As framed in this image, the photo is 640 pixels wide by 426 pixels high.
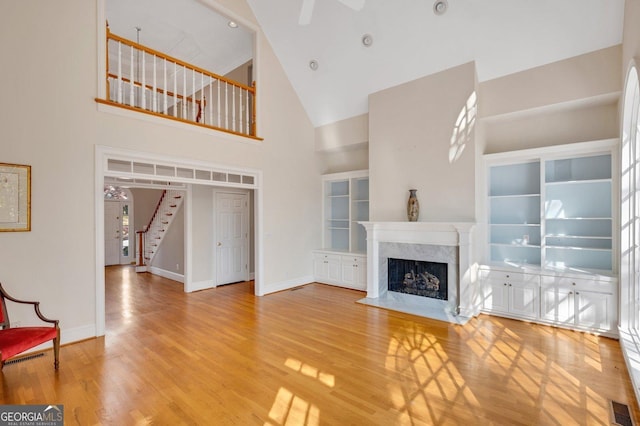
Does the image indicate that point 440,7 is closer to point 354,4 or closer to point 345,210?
point 354,4

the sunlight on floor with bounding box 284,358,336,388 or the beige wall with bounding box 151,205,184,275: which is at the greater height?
the beige wall with bounding box 151,205,184,275

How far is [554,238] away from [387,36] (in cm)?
407

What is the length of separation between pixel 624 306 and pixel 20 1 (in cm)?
769

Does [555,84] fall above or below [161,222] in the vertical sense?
above

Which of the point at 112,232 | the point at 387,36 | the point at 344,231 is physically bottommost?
the point at 112,232

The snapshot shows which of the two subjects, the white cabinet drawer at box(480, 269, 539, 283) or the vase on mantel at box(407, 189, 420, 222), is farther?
the vase on mantel at box(407, 189, 420, 222)

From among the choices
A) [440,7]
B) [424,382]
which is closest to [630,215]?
[424,382]

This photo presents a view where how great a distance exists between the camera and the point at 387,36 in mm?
4922

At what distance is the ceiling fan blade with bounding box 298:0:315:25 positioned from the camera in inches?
199

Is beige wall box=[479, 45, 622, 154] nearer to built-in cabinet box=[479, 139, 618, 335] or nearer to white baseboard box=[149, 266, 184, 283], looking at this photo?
built-in cabinet box=[479, 139, 618, 335]

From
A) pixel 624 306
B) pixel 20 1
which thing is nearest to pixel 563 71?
pixel 624 306

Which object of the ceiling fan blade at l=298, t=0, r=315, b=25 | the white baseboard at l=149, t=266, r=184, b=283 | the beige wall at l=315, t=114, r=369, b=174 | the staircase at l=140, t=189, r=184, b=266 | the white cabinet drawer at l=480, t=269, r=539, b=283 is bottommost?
the white baseboard at l=149, t=266, r=184, b=283

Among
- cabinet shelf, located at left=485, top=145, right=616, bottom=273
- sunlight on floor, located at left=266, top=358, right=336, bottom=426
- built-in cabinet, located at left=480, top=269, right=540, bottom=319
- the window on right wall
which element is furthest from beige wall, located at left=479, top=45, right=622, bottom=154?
sunlight on floor, located at left=266, top=358, right=336, bottom=426

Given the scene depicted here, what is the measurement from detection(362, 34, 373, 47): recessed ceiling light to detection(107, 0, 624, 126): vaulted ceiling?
4cm
